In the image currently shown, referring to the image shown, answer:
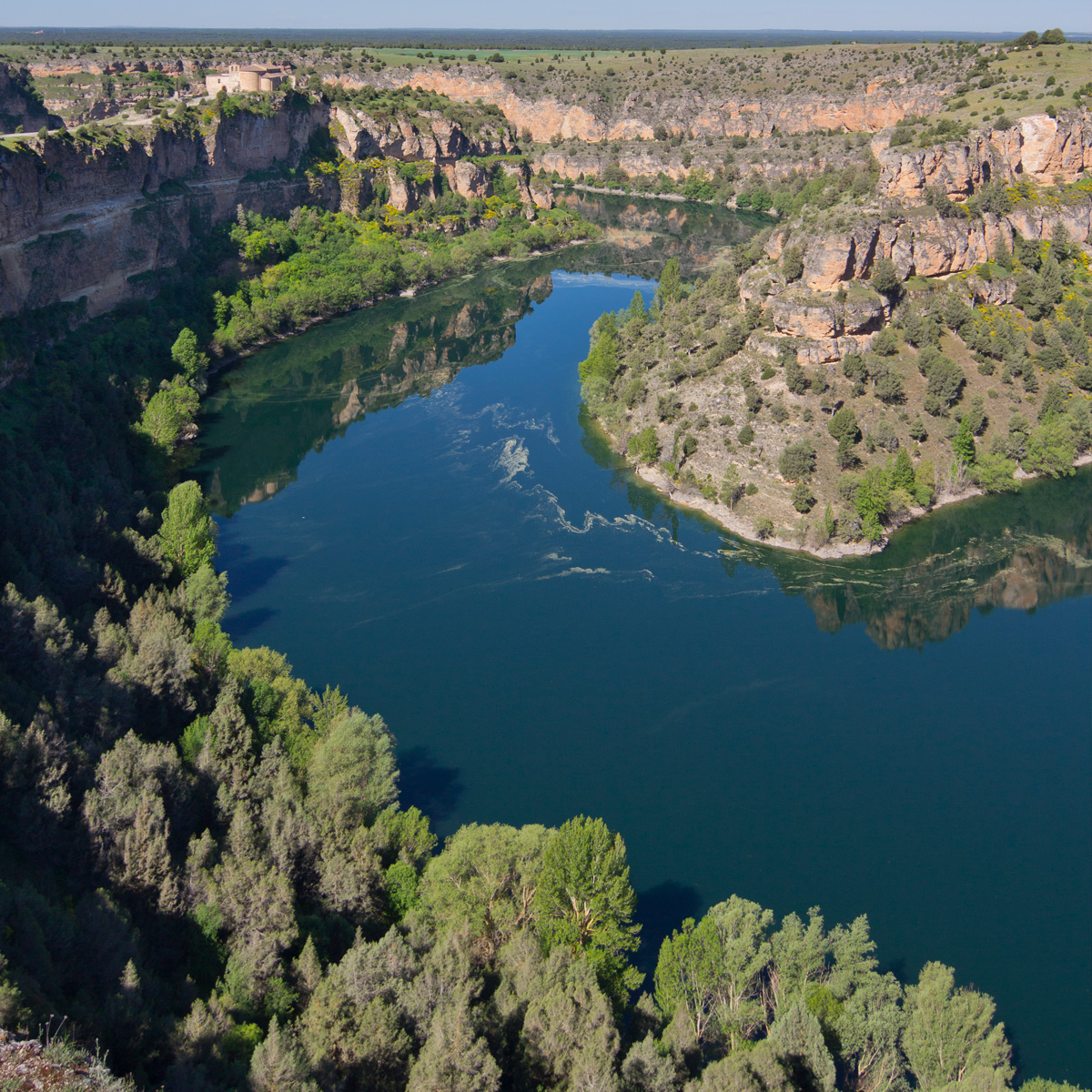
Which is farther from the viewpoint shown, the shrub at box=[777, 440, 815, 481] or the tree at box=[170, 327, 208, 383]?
the tree at box=[170, 327, 208, 383]

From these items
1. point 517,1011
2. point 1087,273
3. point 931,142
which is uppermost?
point 931,142

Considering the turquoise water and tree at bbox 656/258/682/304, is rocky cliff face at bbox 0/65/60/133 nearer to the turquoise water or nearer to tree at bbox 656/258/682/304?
the turquoise water

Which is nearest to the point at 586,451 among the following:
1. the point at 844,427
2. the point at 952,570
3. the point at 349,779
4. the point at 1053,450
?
the point at 844,427

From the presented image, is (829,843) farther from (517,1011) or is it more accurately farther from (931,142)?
(931,142)

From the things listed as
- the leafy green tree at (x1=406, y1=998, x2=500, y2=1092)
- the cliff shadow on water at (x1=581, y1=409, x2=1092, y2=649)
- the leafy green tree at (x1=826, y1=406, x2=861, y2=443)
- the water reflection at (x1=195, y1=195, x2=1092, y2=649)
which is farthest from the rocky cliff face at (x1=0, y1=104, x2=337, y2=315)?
the leafy green tree at (x1=406, y1=998, x2=500, y2=1092)

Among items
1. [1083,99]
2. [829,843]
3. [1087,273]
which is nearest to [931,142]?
[1087,273]

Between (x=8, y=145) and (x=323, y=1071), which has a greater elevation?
(x=8, y=145)

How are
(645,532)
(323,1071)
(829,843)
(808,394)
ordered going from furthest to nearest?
(808,394) < (645,532) < (829,843) < (323,1071)
